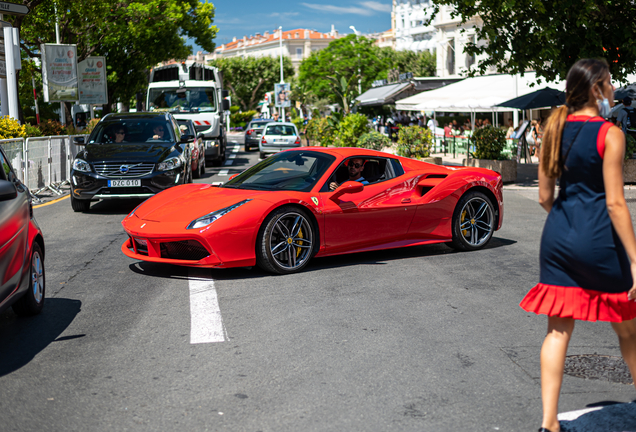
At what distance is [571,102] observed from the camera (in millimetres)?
3166

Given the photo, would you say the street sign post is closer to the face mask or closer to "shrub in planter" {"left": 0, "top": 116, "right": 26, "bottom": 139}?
"shrub in planter" {"left": 0, "top": 116, "right": 26, "bottom": 139}

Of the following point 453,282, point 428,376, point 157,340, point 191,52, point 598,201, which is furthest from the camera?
point 191,52

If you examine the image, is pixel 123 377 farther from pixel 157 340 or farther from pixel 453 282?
pixel 453 282

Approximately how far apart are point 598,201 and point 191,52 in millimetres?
43575

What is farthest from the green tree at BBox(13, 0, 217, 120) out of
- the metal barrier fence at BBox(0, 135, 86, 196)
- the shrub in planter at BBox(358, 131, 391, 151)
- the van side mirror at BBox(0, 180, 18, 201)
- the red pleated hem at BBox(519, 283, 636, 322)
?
the red pleated hem at BBox(519, 283, 636, 322)

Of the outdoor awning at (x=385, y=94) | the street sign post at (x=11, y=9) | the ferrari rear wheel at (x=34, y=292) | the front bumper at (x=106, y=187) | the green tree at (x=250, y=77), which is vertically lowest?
the ferrari rear wheel at (x=34, y=292)

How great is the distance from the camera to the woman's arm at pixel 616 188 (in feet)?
9.76

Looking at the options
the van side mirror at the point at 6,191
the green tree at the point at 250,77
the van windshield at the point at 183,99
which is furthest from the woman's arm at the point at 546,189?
the green tree at the point at 250,77

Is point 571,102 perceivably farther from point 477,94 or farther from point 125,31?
point 125,31

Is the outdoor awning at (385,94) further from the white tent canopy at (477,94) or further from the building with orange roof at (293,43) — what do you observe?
the building with orange roof at (293,43)

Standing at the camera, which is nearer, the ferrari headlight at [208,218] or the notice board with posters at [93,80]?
the ferrari headlight at [208,218]

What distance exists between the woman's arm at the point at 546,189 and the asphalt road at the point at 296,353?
105cm

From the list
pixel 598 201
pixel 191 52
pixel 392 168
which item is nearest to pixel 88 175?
pixel 392 168

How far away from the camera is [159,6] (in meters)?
36.7
